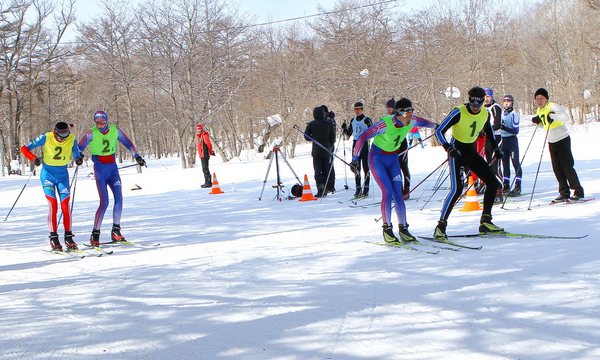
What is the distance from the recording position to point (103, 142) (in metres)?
7.63

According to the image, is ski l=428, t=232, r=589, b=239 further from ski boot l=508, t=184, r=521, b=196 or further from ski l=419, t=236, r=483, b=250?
ski boot l=508, t=184, r=521, b=196

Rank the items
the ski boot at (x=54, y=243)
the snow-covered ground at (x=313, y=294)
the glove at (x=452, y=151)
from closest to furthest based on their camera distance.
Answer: the snow-covered ground at (x=313, y=294), the glove at (x=452, y=151), the ski boot at (x=54, y=243)

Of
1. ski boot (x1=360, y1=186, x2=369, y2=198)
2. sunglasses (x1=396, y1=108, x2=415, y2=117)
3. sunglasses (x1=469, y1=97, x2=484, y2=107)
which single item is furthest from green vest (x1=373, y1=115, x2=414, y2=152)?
ski boot (x1=360, y1=186, x2=369, y2=198)

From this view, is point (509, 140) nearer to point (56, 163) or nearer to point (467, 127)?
point (467, 127)

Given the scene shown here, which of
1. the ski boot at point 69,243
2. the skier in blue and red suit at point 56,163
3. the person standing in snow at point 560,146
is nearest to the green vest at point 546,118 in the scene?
the person standing in snow at point 560,146

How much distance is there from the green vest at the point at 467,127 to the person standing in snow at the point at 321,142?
5933 millimetres

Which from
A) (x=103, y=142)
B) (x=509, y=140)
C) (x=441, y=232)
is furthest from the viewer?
(x=509, y=140)

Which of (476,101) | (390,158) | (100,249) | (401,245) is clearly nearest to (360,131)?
(390,158)

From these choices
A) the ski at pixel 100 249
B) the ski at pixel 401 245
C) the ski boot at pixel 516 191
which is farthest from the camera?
the ski boot at pixel 516 191

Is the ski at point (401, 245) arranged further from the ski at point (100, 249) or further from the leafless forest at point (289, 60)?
the leafless forest at point (289, 60)

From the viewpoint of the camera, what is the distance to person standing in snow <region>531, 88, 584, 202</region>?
871cm

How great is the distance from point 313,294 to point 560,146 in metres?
6.01

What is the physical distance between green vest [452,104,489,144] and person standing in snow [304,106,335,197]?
593 centimetres

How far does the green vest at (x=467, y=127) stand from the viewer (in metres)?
6.50
